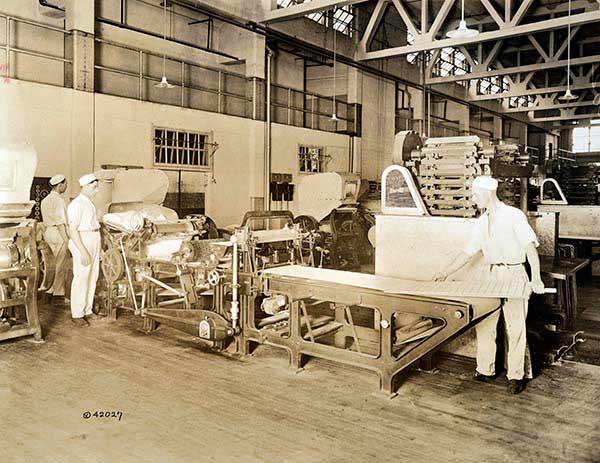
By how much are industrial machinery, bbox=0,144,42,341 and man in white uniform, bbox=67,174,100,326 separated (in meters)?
0.53

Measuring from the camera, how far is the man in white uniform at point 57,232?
684 cm

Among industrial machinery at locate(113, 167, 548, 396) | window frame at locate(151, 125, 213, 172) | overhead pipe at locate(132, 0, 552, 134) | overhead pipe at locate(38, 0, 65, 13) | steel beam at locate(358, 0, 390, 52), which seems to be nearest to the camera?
industrial machinery at locate(113, 167, 548, 396)

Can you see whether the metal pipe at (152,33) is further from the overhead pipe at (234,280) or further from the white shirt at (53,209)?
the overhead pipe at (234,280)

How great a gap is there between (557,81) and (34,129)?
17.8 m

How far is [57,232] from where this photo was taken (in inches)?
275

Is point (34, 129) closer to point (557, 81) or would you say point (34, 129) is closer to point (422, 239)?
point (422, 239)

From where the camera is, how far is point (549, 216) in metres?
6.71

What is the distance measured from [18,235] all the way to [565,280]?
548cm

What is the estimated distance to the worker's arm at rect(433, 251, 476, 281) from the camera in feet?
13.5

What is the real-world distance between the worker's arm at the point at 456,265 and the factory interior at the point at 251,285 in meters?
0.02

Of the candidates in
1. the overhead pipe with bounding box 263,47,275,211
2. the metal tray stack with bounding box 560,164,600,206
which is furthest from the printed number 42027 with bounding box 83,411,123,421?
the metal tray stack with bounding box 560,164,600,206

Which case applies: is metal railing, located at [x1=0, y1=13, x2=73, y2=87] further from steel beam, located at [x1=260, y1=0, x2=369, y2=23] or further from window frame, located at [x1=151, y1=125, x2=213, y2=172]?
steel beam, located at [x1=260, y1=0, x2=369, y2=23]

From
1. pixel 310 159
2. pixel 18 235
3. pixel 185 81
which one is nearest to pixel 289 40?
pixel 185 81

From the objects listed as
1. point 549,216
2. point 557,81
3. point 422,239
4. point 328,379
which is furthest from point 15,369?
point 557,81
